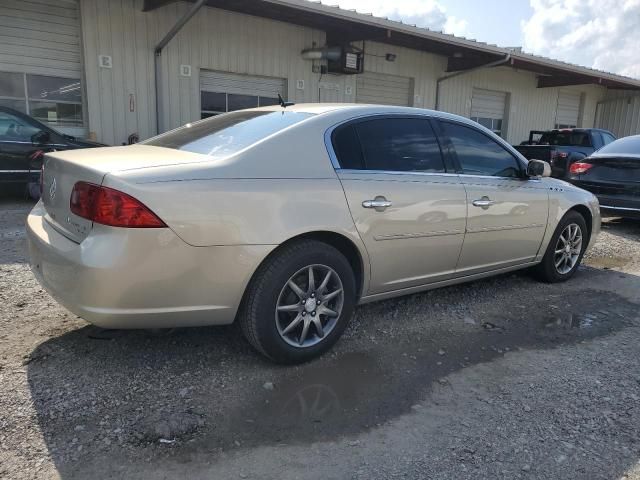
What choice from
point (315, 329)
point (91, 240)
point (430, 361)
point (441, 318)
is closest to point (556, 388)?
point (430, 361)

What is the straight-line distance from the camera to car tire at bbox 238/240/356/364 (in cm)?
305

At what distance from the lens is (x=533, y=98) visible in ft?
64.3

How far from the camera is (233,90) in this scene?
12.1m

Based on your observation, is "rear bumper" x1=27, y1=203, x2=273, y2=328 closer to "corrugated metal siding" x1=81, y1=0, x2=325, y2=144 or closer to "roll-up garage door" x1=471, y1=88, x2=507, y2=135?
"corrugated metal siding" x1=81, y1=0, x2=325, y2=144

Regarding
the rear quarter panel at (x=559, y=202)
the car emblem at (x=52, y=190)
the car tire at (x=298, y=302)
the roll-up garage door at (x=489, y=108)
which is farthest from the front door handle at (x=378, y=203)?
the roll-up garage door at (x=489, y=108)

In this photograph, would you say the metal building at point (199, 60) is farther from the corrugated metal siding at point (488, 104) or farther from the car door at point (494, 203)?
the car door at point (494, 203)

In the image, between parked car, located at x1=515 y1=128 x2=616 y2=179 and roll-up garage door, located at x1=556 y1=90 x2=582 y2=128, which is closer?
parked car, located at x1=515 y1=128 x2=616 y2=179

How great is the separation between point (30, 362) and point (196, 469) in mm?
1483

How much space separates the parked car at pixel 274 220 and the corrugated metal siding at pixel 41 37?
762 centimetres

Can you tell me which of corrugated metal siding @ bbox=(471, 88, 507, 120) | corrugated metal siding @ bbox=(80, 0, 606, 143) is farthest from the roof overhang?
corrugated metal siding @ bbox=(471, 88, 507, 120)

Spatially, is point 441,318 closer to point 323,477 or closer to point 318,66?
point 323,477

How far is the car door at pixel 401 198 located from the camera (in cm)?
346

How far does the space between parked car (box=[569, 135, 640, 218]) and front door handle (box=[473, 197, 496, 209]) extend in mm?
4576

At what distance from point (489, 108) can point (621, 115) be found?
9.16 meters
